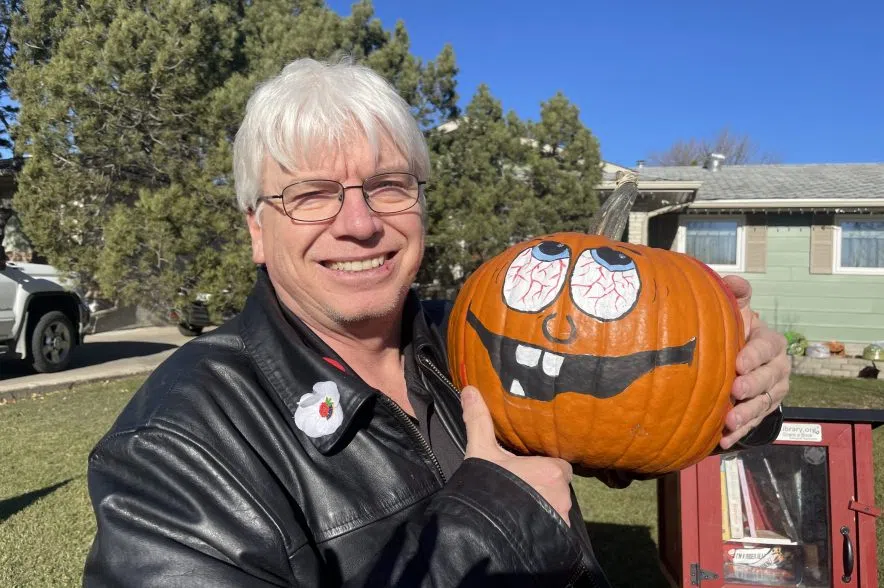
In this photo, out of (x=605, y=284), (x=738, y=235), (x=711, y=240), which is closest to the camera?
(x=605, y=284)

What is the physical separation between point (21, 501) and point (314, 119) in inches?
186

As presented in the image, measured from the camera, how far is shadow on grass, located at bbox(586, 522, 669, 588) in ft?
14.0

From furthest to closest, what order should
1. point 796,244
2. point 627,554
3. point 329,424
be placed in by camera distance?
point 796,244 → point 627,554 → point 329,424

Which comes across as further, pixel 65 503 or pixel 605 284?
pixel 65 503

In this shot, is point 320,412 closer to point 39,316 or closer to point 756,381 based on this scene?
point 756,381

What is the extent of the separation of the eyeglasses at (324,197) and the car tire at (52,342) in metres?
9.13

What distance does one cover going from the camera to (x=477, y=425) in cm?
147

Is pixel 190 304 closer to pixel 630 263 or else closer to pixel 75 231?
pixel 75 231

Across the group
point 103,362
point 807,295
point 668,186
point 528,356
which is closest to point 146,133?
point 103,362

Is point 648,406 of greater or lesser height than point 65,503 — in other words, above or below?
above

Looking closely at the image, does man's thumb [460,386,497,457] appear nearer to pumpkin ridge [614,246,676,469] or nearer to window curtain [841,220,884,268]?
pumpkin ridge [614,246,676,469]

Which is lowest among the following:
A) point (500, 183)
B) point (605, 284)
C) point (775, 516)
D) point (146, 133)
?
point (775, 516)

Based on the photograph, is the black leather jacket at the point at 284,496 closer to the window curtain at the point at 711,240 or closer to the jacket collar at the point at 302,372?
the jacket collar at the point at 302,372

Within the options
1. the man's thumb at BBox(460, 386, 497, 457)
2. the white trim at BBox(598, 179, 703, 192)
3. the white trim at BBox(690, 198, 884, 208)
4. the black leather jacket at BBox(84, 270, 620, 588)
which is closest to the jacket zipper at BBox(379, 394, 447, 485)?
the black leather jacket at BBox(84, 270, 620, 588)
